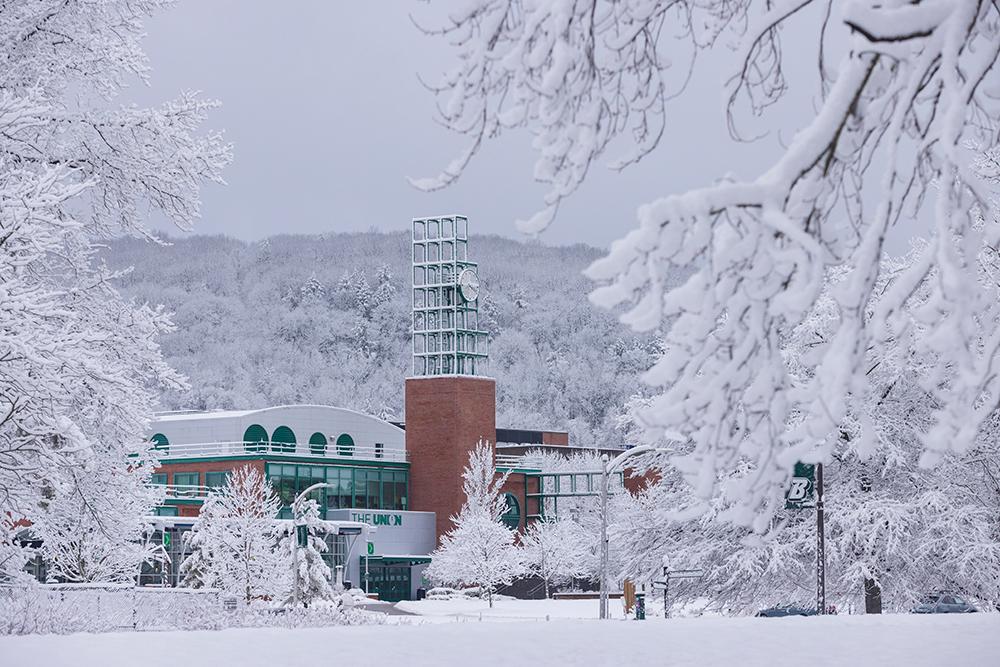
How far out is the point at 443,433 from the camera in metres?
89.7

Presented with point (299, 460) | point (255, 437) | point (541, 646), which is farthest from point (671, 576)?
point (255, 437)

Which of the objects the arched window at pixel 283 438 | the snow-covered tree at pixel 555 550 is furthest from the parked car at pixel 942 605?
the arched window at pixel 283 438

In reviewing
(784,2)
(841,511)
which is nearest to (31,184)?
(784,2)

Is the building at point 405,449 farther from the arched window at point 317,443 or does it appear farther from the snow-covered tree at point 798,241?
the snow-covered tree at point 798,241

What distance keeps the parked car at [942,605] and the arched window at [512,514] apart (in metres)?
50.2

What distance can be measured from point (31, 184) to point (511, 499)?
77939 mm

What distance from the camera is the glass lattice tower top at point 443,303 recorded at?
9031 cm

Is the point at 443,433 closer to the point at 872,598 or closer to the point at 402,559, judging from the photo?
the point at 402,559

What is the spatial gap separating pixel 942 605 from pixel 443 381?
169ft

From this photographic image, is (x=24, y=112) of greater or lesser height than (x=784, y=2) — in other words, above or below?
above

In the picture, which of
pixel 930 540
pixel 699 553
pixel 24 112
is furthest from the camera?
pixel 699 553

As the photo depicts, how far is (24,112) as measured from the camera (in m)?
15.9

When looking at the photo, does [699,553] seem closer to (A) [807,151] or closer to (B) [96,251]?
(B) [96,251]

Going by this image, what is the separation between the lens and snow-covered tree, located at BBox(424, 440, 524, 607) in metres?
79.5
